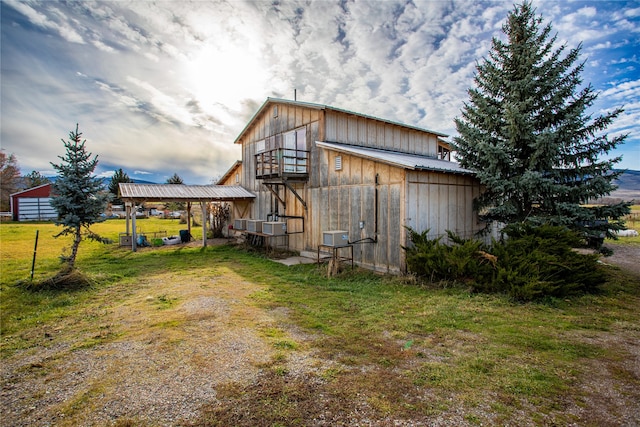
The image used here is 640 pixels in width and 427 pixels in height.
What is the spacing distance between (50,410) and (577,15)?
15.6 m

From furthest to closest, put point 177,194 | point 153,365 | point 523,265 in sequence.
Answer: point 177,194 < point 523,265 < point 153,365

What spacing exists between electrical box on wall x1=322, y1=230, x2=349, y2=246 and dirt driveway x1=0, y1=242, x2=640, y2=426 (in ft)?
13.0

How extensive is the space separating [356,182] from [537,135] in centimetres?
575

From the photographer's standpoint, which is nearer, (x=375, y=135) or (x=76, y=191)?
(x=76, y=191)

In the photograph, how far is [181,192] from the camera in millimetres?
16875

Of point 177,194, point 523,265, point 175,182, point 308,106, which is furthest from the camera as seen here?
point 175,182

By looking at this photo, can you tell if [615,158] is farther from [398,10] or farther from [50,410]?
[50,410]

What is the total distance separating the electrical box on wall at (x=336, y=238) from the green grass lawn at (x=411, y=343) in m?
1.08

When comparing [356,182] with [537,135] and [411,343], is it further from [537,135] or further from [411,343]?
[411,343]

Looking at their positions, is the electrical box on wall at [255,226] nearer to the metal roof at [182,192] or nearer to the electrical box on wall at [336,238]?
the metal roof at [182,192]

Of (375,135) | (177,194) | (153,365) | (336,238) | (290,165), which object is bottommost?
(153,365)

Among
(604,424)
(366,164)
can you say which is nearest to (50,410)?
(604,424)

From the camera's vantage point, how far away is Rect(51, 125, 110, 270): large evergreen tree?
30.6 feet

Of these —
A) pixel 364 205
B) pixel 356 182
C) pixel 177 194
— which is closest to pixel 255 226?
pixel 177 194
